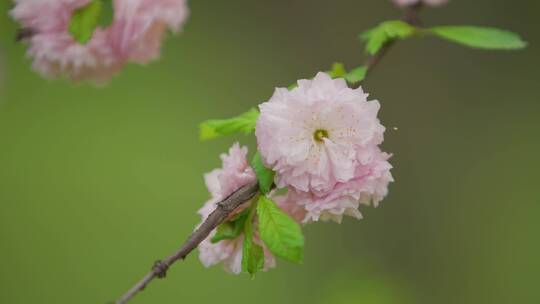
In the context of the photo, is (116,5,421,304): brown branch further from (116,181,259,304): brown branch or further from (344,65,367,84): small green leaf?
(344,65,367,84): small green leaf

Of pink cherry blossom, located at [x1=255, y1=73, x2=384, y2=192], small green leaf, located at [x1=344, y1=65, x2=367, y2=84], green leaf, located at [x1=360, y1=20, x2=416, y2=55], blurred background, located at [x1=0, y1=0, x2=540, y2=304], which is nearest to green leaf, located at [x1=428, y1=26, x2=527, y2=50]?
green leaf, located at [x1=360, y1=20, x2=416, y2=55]

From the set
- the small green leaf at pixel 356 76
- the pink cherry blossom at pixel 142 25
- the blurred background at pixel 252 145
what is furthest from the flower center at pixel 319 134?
the blurred background at pixel 252 145

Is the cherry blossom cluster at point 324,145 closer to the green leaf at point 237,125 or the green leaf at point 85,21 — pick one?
the green leaf at point 237,125

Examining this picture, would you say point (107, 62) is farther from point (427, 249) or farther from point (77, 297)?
point (427, 249)

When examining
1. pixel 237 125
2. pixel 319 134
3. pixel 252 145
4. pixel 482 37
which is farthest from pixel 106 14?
pixel 252 145

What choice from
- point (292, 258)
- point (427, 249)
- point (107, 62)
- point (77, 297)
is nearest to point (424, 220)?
point (427, 249)

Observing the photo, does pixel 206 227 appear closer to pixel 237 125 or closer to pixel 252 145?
pixel 237 125

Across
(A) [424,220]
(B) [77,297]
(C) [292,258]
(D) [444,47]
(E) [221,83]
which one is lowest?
(C) [292,258]
